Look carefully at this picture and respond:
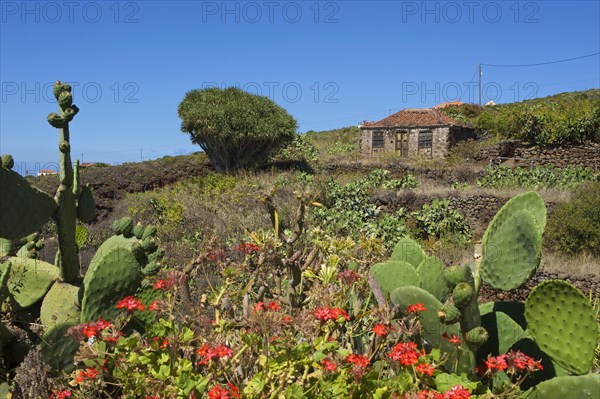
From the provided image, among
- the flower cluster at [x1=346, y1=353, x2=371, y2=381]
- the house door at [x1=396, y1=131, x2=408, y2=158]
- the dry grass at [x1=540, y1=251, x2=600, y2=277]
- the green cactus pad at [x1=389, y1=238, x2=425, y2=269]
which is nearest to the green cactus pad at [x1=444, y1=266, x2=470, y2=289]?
the green cactus pad at [x1=389, y1=238, x2=425, y2=269]

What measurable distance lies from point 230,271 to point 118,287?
2.55ft

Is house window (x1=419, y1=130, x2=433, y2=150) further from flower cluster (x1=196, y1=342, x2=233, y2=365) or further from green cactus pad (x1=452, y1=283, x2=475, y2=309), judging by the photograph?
flower cluster (x1=196, y1=342, x2=233, y2=365)

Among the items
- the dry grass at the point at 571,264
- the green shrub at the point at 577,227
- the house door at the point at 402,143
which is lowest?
the dry grass at the point at 571,264

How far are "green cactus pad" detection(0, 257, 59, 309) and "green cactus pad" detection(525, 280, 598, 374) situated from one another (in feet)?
10.4

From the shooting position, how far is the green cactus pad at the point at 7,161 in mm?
3568

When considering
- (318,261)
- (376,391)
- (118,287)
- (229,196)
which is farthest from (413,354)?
(229,196)

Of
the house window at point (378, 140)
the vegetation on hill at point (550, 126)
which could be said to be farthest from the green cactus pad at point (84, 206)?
the house window at point (378, 140)

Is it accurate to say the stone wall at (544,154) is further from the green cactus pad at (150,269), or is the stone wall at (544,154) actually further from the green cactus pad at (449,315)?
the green cactus pad at (449,315)

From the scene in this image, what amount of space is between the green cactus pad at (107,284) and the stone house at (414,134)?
23.8m

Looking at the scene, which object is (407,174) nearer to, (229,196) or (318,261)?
(229,196)

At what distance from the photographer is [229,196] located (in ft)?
54.0

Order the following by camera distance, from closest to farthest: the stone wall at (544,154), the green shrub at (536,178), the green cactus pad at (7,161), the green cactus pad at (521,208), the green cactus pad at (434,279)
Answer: the green cactus pad at (7,161) < the green cactus pad at (434,279) < the green cactus pad at (521,208) < the green shrub at (536,178) < the stone wall at (544,154)

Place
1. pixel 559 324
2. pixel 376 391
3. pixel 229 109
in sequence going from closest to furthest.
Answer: pixel 376 391
pixel 559 324
pixel 229 109

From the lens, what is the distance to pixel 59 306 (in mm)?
3975
